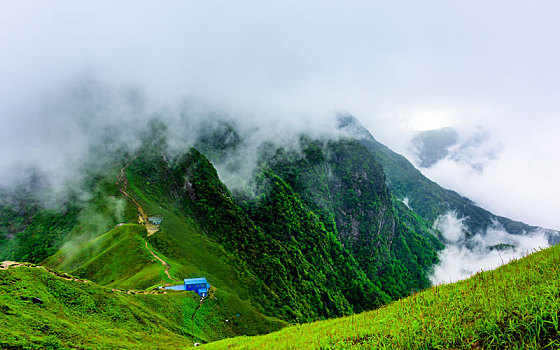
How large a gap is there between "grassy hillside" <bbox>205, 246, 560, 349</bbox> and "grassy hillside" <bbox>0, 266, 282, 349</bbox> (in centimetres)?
2637

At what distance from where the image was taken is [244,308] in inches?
2992

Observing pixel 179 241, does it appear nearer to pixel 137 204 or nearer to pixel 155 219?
pixel 155 219

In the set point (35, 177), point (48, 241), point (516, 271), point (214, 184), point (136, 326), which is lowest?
point (516, 271)

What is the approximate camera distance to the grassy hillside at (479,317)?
18.9 feet

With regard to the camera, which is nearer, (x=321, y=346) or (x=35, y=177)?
(x=321, y=346)

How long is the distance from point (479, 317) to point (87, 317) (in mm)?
44242

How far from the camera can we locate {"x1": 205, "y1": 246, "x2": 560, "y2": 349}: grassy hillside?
227 inches

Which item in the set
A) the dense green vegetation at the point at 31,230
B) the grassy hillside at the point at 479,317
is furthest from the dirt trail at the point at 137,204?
the grassy hillside at the point at 479,317

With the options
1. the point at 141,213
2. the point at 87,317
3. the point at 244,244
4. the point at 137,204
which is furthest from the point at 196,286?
the point at 244,244

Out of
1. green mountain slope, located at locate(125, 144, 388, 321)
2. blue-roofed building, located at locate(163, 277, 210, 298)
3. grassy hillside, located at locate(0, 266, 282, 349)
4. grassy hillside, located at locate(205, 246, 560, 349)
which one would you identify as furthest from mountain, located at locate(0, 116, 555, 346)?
grassy hillside, located at locate(205, 246, 560, 349)

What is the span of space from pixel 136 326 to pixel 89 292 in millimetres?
8898

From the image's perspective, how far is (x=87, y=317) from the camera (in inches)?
1395

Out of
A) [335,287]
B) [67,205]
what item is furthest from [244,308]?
[335,287]

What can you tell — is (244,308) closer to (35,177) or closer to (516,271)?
(516,271)
